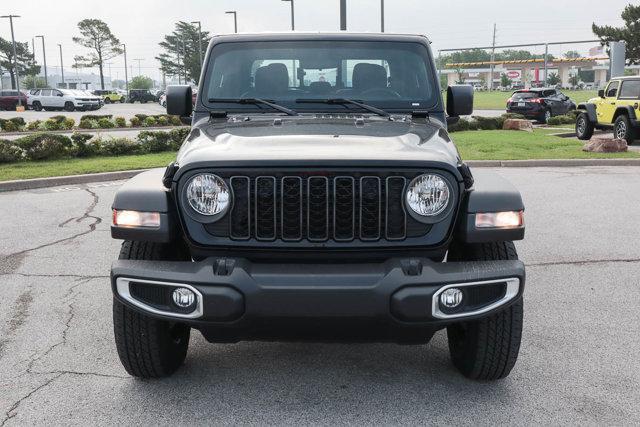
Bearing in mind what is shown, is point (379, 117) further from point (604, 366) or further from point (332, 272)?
point (604, 366)

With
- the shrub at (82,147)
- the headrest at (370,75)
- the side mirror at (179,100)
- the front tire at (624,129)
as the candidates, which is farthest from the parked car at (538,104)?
the side mirror at (179,100)

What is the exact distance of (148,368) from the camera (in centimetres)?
367

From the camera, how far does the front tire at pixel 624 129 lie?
17.9m

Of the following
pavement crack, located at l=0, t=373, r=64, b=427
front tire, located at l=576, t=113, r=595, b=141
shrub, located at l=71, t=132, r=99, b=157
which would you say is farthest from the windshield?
front tire, located at l=576, t=113, r=595, b=141

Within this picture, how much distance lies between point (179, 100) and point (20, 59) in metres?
94.8

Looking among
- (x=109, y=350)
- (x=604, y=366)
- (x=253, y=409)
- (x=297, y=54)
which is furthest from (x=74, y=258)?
(x=604, y=366)

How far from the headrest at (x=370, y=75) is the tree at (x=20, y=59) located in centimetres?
8697

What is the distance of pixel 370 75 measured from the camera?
4.57 metres

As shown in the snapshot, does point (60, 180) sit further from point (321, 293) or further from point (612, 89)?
point (612, 89)

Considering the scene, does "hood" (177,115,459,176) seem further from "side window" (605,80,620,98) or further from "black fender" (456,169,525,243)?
"side window" (605,80,620,98)

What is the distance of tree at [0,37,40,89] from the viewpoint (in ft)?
273

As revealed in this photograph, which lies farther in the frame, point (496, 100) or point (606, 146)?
point (496, 100)

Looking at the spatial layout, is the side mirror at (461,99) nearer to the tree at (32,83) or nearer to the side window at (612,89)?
the side window at (612,89)

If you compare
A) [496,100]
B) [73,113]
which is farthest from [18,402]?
[496,100]
